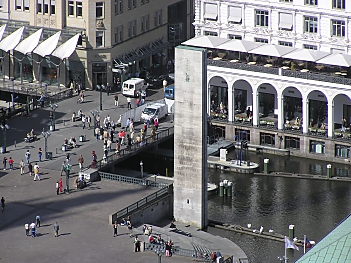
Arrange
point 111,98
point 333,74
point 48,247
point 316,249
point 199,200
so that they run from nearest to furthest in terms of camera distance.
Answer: point 316,249 → point 48,247 → point 199,200 → point 333,74 → point 111,98

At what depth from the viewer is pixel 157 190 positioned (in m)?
147

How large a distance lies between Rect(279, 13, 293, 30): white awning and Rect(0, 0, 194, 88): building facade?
22.8m

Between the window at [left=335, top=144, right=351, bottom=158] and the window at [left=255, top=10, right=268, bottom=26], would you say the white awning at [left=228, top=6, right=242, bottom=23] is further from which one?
the window at [left=335, top=144, right=351, bottom=158]

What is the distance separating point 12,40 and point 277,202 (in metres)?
49.7

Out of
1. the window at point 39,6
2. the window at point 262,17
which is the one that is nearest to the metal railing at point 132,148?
the window at point 262,17

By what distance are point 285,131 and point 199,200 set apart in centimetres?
2852

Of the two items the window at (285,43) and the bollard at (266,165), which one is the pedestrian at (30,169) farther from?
the window at (285,43)

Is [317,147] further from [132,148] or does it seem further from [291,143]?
[132,148]

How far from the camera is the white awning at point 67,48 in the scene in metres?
180

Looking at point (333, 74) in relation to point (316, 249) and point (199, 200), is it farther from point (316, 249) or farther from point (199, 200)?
point (316, 249)

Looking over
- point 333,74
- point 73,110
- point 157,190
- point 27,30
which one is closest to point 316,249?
point 157,190

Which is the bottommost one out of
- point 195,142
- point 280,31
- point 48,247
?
point 48,247

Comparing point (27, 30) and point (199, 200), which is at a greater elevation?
point (27, 30)

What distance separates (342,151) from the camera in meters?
165
